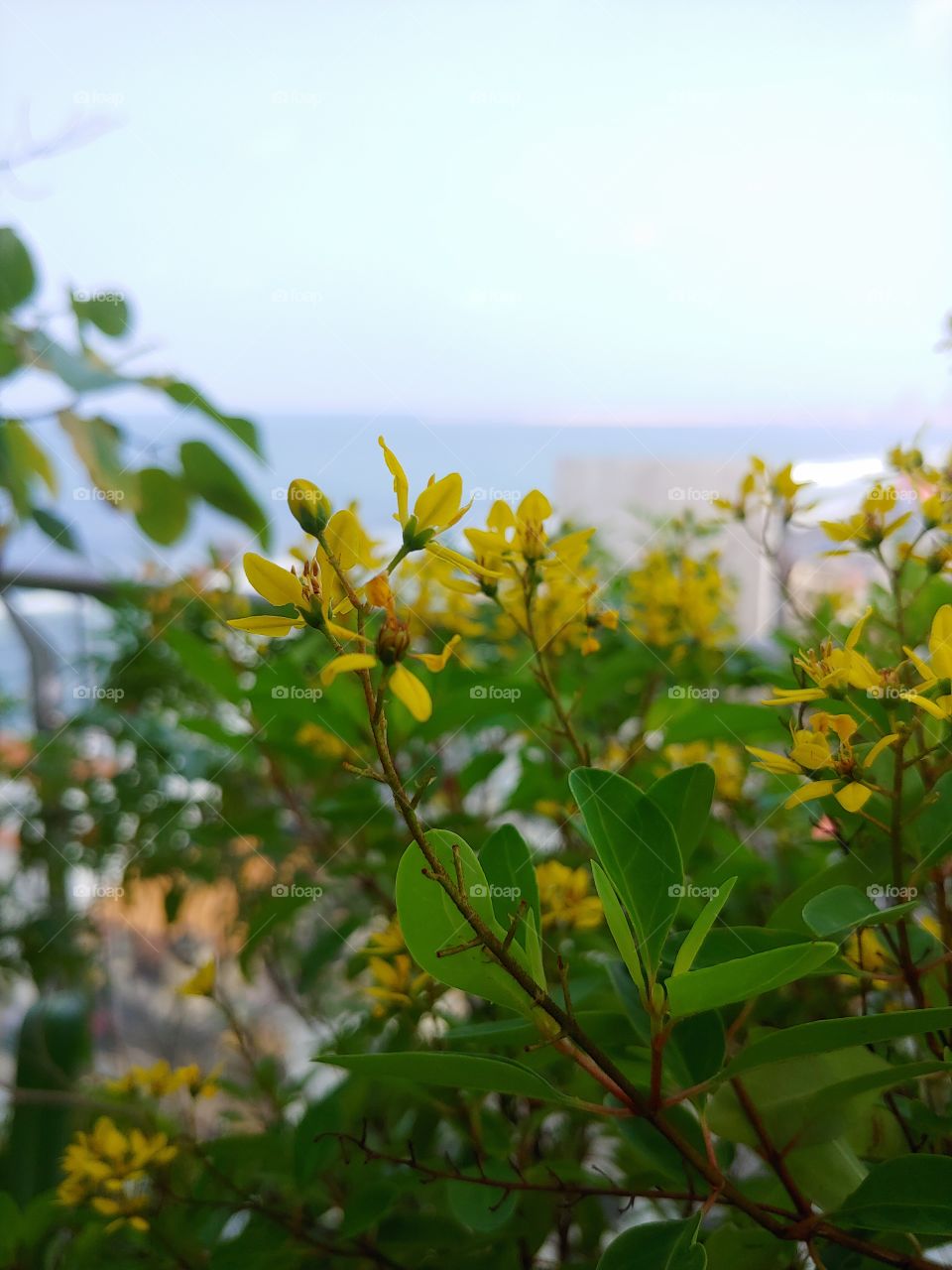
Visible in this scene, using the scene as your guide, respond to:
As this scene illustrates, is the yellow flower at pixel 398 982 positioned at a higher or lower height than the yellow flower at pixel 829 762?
lower

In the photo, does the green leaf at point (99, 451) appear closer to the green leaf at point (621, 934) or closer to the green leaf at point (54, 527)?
the green leaf at point (54, 527)

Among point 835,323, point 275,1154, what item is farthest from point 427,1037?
point 835,323

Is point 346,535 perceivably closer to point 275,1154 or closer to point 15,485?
point 275,1154

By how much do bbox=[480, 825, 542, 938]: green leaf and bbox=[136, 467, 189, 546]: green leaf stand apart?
0.50m

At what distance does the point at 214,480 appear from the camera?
0.72 meters

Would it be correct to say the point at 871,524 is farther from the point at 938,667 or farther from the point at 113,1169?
the point at 113,1169

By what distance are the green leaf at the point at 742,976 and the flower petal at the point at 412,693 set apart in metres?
0.10

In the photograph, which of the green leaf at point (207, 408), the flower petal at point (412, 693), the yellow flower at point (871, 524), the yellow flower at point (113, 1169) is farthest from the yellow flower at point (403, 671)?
the green leaf at point (207, 408)

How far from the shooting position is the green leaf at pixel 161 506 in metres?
0.72

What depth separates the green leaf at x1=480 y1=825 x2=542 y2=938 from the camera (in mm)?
294

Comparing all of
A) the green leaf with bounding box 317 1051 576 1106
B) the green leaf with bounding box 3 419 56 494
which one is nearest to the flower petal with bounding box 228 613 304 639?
the green leaf with bounding box 317 1051 576 1106

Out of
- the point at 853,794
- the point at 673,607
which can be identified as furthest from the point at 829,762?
the point at 673,607

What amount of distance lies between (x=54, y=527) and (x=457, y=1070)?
685mm

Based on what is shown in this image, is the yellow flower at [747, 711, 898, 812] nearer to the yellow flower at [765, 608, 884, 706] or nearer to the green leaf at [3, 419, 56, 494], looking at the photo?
the yellow flower at [765, 608, 884, 706]
